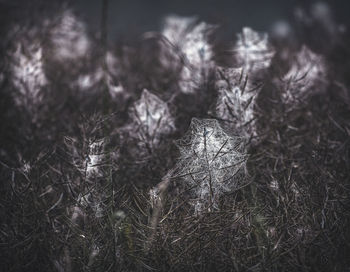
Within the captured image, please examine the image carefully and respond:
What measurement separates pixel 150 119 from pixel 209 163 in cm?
123

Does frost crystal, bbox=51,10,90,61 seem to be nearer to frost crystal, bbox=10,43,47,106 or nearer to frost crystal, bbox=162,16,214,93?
frost crystal, bbox=10,43,47,106

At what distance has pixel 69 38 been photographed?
643cm

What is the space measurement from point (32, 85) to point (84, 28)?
2789mm

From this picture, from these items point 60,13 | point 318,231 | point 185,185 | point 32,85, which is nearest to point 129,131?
point 185,185

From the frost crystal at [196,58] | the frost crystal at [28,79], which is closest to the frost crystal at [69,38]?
the frost crystal at [28,79]

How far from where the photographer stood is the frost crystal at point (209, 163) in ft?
8.18

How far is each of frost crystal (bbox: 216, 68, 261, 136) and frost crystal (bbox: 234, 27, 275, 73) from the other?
22.8 inches

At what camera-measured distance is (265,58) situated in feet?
13.0

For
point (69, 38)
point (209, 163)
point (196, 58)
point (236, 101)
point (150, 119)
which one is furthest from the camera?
point (69, 38)

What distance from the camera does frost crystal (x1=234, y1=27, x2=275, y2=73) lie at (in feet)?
12.9

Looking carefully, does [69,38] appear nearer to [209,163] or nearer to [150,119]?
[150,119]

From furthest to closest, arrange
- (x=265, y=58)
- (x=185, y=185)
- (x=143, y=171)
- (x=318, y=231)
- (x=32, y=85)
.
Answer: (x=32, y=85)
(x=265, y=58)
(x=143, y=171)
(x=185, y=185)
(x=318, y=231)

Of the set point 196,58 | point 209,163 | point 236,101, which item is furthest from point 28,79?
point 209,163

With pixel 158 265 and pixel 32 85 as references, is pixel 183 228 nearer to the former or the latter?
pixel 158 265
